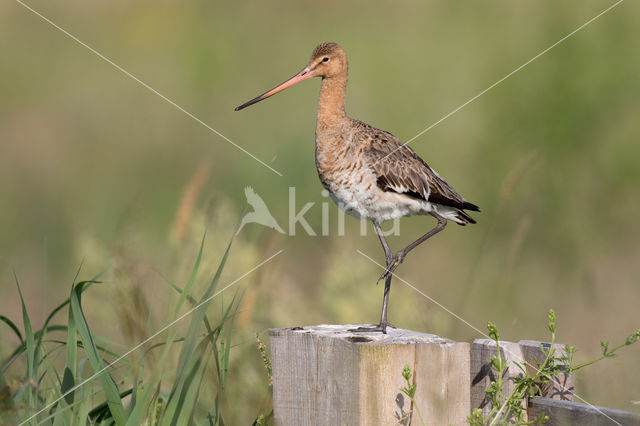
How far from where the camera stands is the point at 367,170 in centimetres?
495

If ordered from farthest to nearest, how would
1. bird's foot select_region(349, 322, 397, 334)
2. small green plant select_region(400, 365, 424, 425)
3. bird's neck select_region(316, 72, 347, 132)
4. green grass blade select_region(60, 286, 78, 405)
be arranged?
1. bird's neck select_region(316, 72, 347, 132)
2. bird's foot select_region(349, 322, 397, 334)
3. green grass blade select_region(60, 286, 78, 405)
4. small green plant select_region(400, 365, 424, 425)

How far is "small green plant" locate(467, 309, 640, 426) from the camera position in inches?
110

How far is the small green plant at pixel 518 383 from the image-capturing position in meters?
→ 2.81

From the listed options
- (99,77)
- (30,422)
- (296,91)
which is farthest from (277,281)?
(99,77)

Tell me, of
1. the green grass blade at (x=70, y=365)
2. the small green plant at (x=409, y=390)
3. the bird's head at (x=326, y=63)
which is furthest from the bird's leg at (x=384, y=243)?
the green grass blade at (x=70, y=365)

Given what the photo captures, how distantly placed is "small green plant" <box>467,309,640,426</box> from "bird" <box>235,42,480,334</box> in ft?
6.05

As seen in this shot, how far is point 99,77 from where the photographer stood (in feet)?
38.2

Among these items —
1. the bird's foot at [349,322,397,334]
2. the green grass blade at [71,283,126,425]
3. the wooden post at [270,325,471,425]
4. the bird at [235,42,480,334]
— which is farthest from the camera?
the bird at [235,42,480,334]

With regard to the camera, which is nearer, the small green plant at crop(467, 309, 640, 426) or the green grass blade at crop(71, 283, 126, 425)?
the small green plant at crop(467, 309, 640, 426)

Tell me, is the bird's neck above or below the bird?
above

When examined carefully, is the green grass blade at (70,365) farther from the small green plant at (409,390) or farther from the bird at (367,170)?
the bird at (367,170)

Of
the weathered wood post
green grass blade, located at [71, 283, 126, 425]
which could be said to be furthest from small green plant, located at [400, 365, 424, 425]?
green grass blade, located at [71, 283, 126, 425]

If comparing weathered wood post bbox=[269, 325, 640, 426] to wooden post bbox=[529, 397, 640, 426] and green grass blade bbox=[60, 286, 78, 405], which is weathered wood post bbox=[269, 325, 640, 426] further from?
green grass blade bbox=[60, 286, 78, 405]

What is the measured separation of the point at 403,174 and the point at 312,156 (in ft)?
13.1
